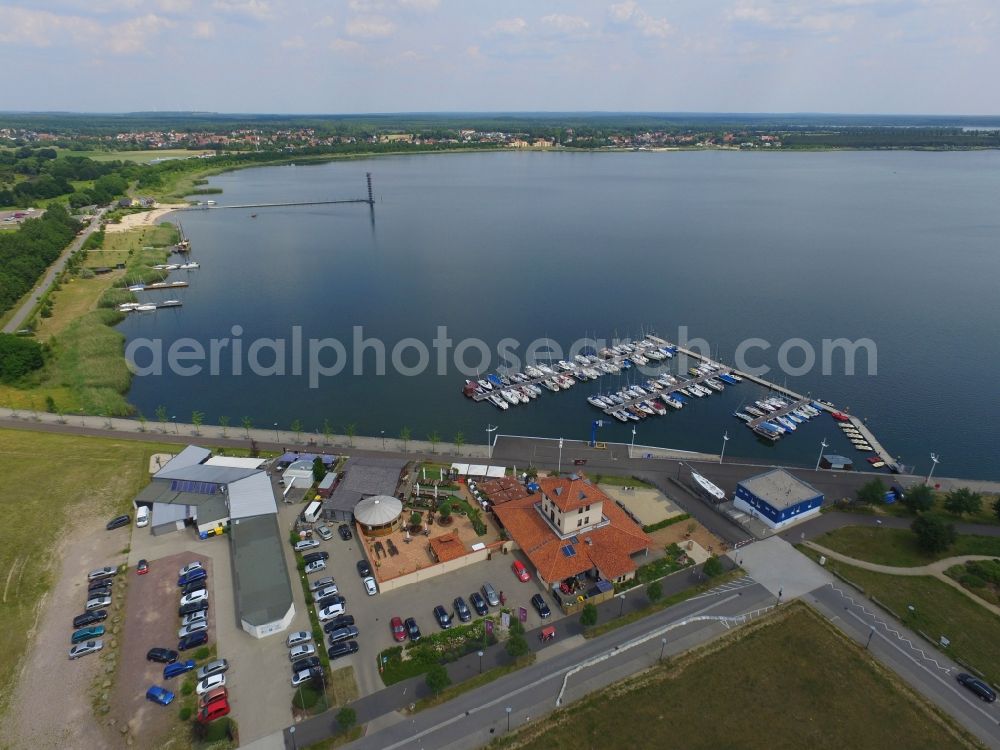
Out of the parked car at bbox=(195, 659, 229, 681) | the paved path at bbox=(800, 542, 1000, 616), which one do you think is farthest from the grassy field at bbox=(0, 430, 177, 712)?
the paved path at bbox=(800, 542, 1000, 616)

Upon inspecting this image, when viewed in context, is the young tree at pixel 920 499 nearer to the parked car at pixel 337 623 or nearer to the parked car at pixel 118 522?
the parked car at pixel 337 623

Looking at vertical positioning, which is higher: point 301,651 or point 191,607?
point 301,651

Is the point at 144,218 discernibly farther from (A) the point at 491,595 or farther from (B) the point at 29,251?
(A) the point at 491,595

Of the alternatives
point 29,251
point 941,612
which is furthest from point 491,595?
point 29,251

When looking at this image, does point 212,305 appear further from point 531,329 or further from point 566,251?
point 566,251

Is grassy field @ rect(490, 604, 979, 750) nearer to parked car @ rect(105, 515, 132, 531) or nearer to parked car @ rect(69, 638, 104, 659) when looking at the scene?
parked car @ rect(69, 638, 104, 659)

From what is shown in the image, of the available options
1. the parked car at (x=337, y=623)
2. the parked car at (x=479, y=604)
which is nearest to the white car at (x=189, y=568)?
the parked car at (x=337, y=623)
